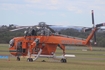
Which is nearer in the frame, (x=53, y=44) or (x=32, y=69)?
(x=32, y=69)

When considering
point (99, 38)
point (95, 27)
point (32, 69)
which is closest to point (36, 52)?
point (95, 27)

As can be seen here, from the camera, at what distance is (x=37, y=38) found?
54.2 meters

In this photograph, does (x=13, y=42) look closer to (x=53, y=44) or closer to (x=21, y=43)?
(x=21, y=43)

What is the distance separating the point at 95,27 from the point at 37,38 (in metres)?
8.49

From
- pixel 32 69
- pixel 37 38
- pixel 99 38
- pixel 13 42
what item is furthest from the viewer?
pixel 99 38

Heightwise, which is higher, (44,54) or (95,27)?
(95,27)

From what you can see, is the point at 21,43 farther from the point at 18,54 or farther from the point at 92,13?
the point at 92,13

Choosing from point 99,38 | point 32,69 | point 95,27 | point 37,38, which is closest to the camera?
point 32,69

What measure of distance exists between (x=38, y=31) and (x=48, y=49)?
9.07 feet

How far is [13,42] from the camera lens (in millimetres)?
57688

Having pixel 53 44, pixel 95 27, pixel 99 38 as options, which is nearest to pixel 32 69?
pixel 95 27

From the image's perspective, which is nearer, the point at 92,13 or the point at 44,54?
the point at 92,13

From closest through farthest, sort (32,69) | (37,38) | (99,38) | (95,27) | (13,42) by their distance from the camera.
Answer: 1. (32,69)
2. (95,27)
3. (37,38)
4. (13,42)
5. (99,38)

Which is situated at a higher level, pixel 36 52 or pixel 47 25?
pixel 47 25
